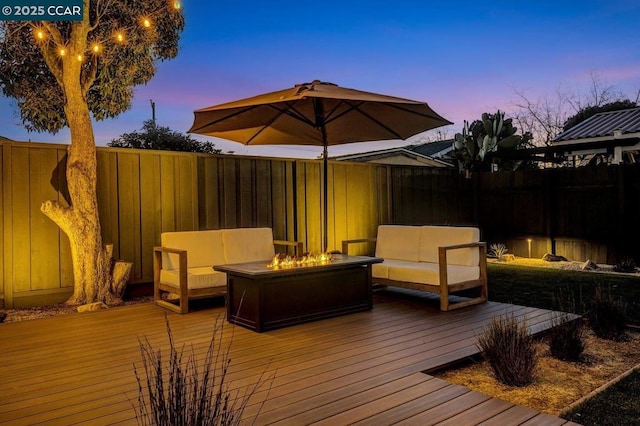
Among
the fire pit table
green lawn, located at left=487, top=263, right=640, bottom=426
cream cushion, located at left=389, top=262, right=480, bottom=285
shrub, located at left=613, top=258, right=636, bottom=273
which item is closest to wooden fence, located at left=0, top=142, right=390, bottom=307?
the fire pit table

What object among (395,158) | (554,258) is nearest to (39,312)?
(554,258)

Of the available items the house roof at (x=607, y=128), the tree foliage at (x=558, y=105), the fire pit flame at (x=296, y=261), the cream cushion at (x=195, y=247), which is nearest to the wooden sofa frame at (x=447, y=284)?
the fire pit flame at (x=296, y=261)

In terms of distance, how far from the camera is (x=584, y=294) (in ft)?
19.5

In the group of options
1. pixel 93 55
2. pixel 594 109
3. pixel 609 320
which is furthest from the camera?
pixel 594 109

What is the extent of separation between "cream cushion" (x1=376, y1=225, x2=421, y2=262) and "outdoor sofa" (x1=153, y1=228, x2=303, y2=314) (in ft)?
3.91

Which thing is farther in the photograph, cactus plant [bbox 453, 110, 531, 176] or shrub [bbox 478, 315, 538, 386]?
cactus plant [bbox 453, 110, 531, 176]

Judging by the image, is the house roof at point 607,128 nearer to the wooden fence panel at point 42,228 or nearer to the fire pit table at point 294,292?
the fire pit table at point 294,292

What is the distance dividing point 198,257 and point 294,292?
5.47 ft

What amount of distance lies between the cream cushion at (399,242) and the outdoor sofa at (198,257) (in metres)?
1.19

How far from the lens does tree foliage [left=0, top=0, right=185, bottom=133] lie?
581 centimetres

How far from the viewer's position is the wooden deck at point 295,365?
2535mm

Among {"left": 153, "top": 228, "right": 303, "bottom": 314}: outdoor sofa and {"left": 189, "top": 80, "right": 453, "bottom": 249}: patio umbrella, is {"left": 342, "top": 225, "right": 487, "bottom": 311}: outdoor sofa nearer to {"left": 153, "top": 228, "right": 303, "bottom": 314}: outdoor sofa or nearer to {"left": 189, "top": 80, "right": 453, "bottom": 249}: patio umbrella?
{"left": 189, "top": 80, "right": 453, "bottom": 249}: patio umbrella

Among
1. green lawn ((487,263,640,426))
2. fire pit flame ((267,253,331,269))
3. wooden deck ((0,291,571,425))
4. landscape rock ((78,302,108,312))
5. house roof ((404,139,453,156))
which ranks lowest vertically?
green lawn ((487,263,640,426))

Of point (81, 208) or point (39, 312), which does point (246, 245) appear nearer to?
point (81, 208)
